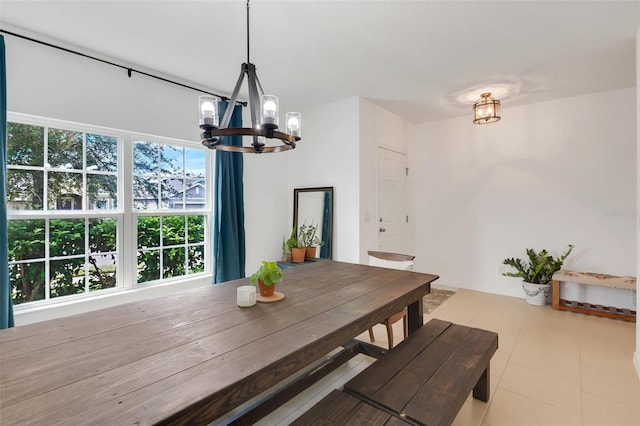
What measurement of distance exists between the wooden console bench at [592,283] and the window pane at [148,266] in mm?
4540

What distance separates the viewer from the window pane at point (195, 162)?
3533mm

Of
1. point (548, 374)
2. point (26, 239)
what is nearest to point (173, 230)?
point (26, 239)

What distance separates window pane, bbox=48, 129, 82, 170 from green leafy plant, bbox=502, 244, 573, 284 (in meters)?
5.01

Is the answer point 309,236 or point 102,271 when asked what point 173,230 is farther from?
point 309,236

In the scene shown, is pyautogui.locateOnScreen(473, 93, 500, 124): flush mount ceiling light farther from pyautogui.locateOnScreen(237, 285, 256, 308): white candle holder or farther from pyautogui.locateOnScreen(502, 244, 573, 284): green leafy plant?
pyautogui.locateOnScreen(237, 285, 256, 308): white candle holder

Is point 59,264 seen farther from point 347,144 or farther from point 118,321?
point 347,144

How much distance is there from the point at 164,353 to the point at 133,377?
0.52 ft

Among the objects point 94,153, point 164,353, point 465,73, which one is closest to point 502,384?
point 164,353

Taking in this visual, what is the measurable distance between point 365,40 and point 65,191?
2.86 metres

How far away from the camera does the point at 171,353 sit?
1.16m

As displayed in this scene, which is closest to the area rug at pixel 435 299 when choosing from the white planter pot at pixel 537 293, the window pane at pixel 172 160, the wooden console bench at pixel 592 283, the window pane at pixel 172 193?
the white planter pot at pixel 537 293

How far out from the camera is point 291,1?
2033 millimetres

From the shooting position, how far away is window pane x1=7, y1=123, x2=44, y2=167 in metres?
2.43

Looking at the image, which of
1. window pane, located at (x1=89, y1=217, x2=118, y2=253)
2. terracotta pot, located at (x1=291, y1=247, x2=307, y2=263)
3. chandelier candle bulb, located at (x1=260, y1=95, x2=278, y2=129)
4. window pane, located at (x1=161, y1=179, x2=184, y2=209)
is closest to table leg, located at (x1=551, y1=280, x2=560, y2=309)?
terracotta pot, located at (x1=291, y1=247, x2=307, y2=263)
